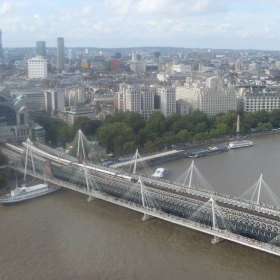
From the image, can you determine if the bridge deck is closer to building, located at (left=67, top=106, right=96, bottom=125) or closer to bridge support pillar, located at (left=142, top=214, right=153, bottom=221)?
bridge support pillar, located at (left=142, top=214, right=153, bottom=221)

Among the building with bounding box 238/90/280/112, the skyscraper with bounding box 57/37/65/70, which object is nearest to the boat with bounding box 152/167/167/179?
the building with bounding box 238/90/280/112

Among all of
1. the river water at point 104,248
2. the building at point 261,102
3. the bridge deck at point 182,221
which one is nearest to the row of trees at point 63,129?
the bridge deck at point 182,221

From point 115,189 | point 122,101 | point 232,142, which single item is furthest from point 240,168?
point 122,101

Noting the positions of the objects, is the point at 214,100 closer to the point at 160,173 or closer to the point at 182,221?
the point at 160,173

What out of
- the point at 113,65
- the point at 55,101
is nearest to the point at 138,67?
the point at 113,65

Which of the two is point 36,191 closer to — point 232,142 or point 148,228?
point 148,228
